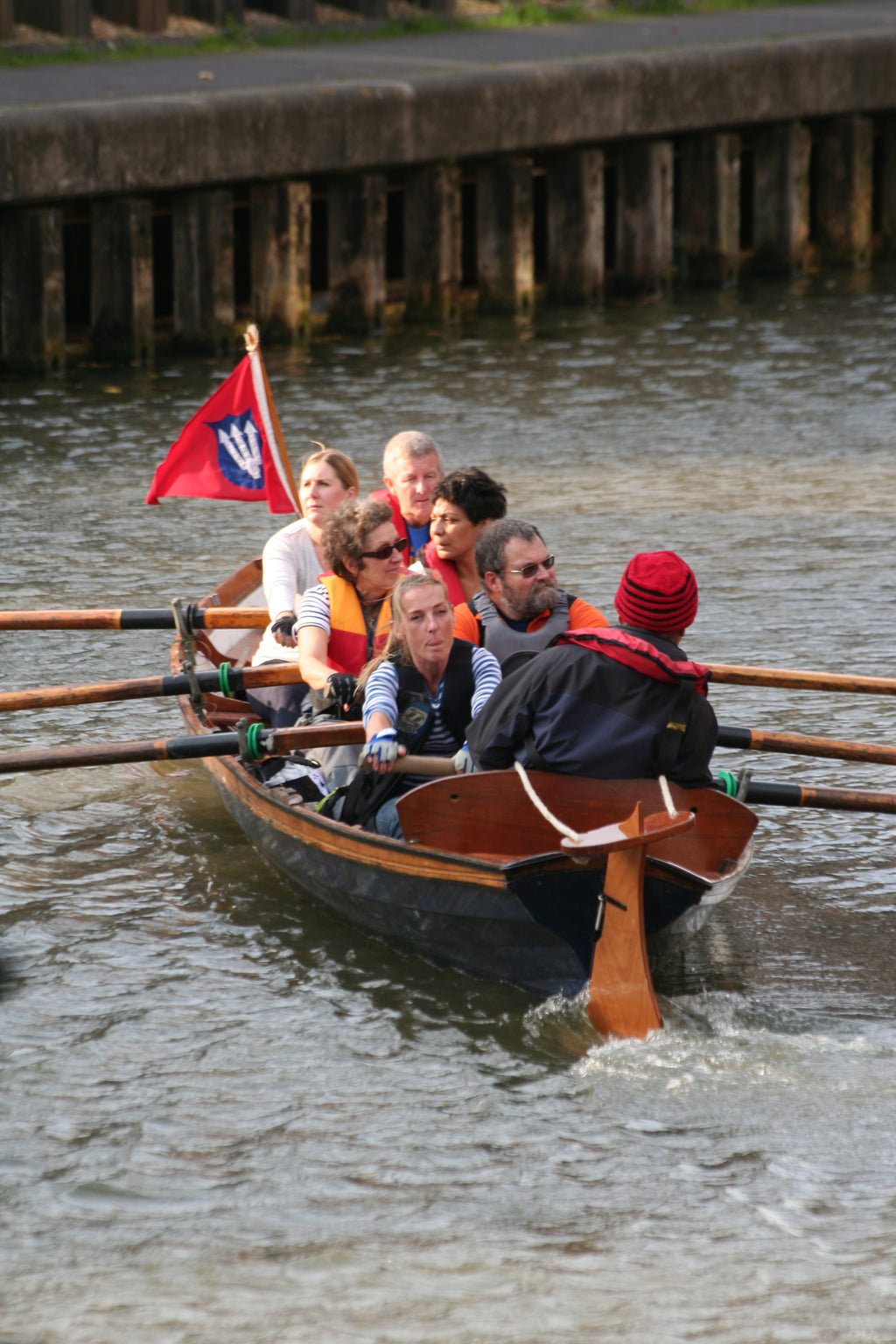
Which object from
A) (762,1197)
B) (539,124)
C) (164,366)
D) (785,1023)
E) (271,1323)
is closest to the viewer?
(271,1323)

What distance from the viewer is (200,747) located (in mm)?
6930

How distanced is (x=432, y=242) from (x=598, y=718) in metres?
14.5

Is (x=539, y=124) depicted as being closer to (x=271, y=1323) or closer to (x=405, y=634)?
(x=405, y=634)

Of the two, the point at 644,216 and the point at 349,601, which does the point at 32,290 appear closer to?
the point at 644,216

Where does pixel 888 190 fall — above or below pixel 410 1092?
above

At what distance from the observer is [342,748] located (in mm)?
7145

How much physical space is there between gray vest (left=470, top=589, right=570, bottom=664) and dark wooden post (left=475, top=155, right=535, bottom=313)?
13.6 m

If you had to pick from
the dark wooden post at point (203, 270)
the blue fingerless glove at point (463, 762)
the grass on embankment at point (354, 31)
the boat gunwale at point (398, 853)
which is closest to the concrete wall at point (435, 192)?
the dark wooden post at point (203, 270)

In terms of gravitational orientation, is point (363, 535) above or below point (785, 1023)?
above

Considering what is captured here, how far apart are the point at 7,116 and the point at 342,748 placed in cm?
1047

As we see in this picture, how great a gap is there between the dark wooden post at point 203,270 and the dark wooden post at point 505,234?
3165 millimetres

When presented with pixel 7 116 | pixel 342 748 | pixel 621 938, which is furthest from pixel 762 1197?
pixel 7 116

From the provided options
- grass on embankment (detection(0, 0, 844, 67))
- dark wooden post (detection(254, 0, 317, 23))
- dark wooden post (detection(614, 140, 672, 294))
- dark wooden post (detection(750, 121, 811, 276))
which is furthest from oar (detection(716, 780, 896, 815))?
dark wooden post (detection(254, 0, 317, 23))

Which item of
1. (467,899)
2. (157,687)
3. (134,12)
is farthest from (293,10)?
(467,899)
